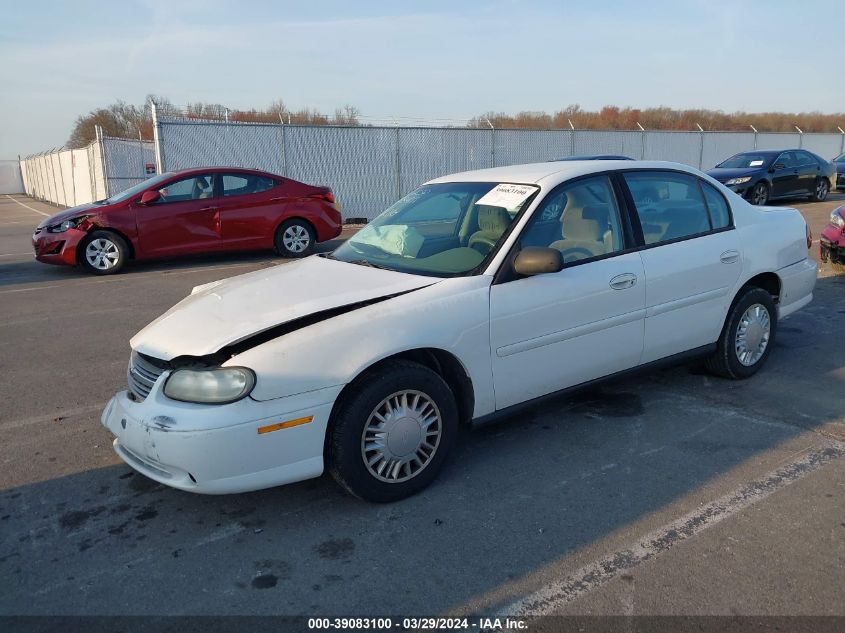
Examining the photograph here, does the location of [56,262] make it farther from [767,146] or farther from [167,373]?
Answer: [767,146]

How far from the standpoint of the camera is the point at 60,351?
20.3ft

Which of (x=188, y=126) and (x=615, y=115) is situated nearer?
(x=188, y=126)

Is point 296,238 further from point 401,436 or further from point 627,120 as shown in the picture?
point 627,120

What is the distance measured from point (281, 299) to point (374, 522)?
1193 mm

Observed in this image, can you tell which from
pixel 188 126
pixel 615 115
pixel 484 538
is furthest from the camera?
pixel 615 115

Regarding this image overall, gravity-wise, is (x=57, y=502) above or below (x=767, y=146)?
below

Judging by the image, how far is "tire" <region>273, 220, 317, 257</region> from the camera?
11.4 meters

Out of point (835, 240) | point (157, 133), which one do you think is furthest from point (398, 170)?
point (835, 240)

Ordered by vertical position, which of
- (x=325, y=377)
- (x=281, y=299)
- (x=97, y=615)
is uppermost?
(x=281, y=299)

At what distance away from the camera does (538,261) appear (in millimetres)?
3623

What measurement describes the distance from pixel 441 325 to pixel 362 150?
15.2 metres

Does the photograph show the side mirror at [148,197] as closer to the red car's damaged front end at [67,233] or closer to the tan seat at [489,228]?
the red car's damaged front end at [67,233]

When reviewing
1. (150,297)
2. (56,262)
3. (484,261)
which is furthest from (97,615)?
(56,262)

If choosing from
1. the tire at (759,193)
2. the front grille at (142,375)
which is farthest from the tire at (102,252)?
the tire at (759,193)
